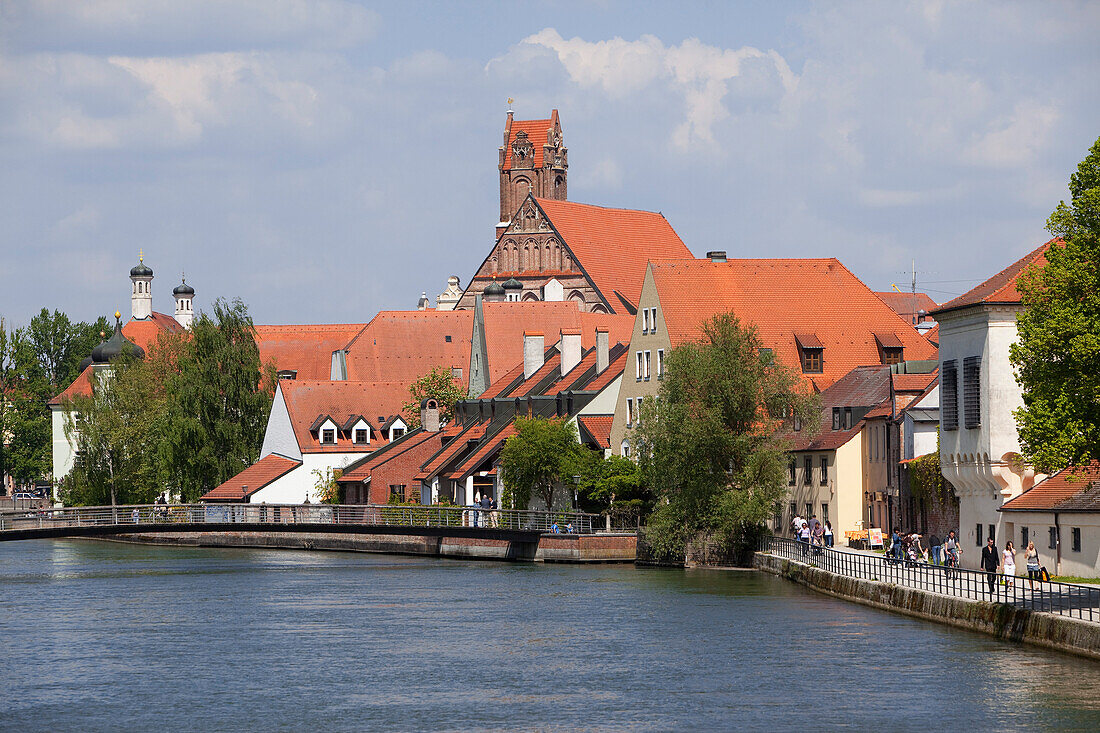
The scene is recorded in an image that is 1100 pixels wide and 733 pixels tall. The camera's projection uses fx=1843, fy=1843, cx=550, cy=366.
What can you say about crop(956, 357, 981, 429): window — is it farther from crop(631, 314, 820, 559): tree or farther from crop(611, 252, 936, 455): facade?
crop(611, 252, 936, 455): facade

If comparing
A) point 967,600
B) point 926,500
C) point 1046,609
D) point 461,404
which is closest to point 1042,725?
point 1046,609

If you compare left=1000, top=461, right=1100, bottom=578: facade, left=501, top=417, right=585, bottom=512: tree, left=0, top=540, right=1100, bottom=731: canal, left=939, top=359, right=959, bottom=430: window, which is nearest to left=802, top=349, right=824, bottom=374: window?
left=501, top=417, right=585, bottom=512: tree

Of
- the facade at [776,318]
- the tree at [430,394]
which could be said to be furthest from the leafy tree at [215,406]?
the facade at [776,318]

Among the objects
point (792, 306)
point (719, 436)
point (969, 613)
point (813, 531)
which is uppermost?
point (792, 306)

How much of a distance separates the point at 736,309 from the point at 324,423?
31.4 m

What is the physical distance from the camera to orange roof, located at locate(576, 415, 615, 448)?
271 ft

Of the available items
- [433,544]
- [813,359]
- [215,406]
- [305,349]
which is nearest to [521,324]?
[215,406]

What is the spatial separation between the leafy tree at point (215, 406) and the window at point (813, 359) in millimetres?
36453

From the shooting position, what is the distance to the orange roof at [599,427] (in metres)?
82.6

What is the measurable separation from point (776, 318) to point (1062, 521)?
38565 millimetres

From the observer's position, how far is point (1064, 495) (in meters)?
49.1

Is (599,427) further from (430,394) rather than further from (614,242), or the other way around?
(614,242)

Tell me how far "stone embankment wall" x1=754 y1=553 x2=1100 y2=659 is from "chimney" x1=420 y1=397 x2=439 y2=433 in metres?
49.4

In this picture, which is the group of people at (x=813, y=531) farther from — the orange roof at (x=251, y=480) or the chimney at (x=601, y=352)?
the orange roof at (x=251, y=480)
